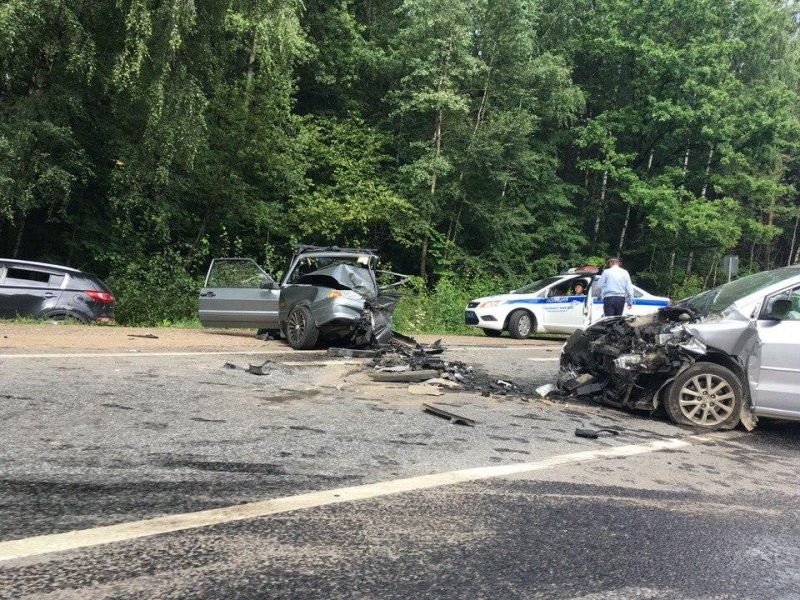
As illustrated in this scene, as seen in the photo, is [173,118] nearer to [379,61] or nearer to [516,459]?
[379,61]

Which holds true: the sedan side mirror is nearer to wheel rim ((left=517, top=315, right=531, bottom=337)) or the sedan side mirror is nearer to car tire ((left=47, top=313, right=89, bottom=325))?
wheel rim ((left=517, top=315, right=531, bottom=337))

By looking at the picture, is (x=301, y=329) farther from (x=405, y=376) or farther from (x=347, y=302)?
(x=405, y=376)

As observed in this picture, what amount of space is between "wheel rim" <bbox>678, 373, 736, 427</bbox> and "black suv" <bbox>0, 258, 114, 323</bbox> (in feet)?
34.9

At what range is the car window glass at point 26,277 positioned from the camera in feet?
38.9

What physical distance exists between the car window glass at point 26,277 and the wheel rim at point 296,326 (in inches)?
200

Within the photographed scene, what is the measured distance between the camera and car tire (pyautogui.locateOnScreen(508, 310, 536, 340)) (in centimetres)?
1631

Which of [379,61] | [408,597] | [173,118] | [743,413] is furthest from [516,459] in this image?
[379,61]

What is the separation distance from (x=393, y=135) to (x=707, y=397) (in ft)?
61.5

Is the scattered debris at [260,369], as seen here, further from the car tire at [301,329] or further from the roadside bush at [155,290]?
the roadside bush at [155,290]

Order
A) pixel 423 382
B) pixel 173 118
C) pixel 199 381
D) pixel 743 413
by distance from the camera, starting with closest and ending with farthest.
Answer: pixel 743 413 → pixel 199 381 → pixel 423 382 → pixel 173 118

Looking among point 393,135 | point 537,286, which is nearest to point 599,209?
point 393,135

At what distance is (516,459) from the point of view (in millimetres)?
4754

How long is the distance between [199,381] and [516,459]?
385 centimetres

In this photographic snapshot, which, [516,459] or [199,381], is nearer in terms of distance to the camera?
[516,459]
